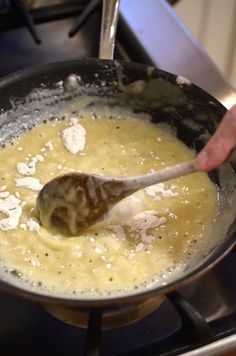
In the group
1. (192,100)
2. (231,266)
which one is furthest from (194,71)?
(231,266)

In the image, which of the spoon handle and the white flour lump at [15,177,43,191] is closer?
the spoon handle

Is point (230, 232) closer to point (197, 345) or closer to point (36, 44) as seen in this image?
point (197, 345)

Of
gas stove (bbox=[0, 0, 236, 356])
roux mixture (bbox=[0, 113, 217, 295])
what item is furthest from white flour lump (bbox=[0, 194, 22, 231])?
gas stove (bbox=[0, 0, 236, 356])

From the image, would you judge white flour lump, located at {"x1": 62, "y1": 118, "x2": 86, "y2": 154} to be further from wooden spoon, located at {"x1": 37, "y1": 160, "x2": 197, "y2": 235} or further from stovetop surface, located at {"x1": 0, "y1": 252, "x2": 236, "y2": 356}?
stovetop surface, located at {"x1": 0, "y1": 252, "x2": 236, "y2": 356}

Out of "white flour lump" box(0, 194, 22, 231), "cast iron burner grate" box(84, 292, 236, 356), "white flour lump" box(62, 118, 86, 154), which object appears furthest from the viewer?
"white flour lump" box(62, 118, 86, 154)

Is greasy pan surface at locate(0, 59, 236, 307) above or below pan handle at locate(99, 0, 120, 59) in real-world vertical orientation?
below

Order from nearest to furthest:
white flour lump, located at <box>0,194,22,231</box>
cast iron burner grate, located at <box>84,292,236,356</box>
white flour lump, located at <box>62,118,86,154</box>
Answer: cast iron burner grate, located at <box>84,292,236,356</box> → white flour lump, located at <box>0,194,22,231</box> → white flour lump, located at <box>62,118,86,154</box>

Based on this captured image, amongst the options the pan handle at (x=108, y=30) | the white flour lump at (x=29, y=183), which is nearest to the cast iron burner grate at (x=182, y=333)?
the white flour lump at (x=29, y=183)

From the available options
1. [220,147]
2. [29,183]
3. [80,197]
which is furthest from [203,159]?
[29,183]
